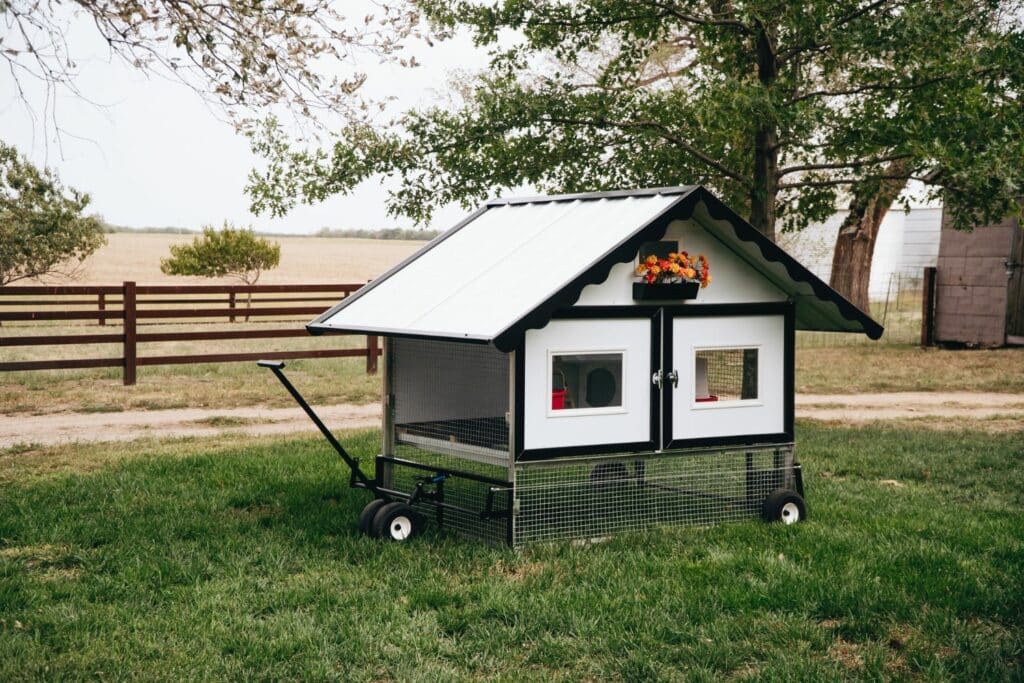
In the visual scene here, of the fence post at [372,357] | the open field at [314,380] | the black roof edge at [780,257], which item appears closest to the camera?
the black roof edge at [780,257]

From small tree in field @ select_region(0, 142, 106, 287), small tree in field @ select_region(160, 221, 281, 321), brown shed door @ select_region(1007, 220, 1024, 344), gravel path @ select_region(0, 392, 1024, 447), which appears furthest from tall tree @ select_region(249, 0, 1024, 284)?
small tree in field @ select_region(160, 221, 281, 321)

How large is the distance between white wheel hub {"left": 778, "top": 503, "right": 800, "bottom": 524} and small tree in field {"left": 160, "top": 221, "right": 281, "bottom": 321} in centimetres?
3293

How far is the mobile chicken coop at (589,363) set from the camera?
7.05m

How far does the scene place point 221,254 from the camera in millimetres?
39594

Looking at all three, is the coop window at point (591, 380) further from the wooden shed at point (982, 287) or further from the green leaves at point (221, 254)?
the green leaves at point (221, 254)

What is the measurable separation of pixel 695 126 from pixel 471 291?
552 centimetres

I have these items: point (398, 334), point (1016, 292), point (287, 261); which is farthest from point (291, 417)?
point (287, 261)

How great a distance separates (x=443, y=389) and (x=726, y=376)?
6.65ft

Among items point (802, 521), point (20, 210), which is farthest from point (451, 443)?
point (20, 210)

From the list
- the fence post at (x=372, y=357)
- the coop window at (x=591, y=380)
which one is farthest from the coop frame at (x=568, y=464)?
the fence post at (x=372, y=357)

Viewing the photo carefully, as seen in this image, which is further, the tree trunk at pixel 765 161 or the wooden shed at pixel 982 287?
the wooden shed at pixel 982 287

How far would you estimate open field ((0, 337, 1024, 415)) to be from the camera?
14.9 meters

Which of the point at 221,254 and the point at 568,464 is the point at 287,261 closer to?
the point at 221,254

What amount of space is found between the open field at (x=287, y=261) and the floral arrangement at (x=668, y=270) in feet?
97.6
